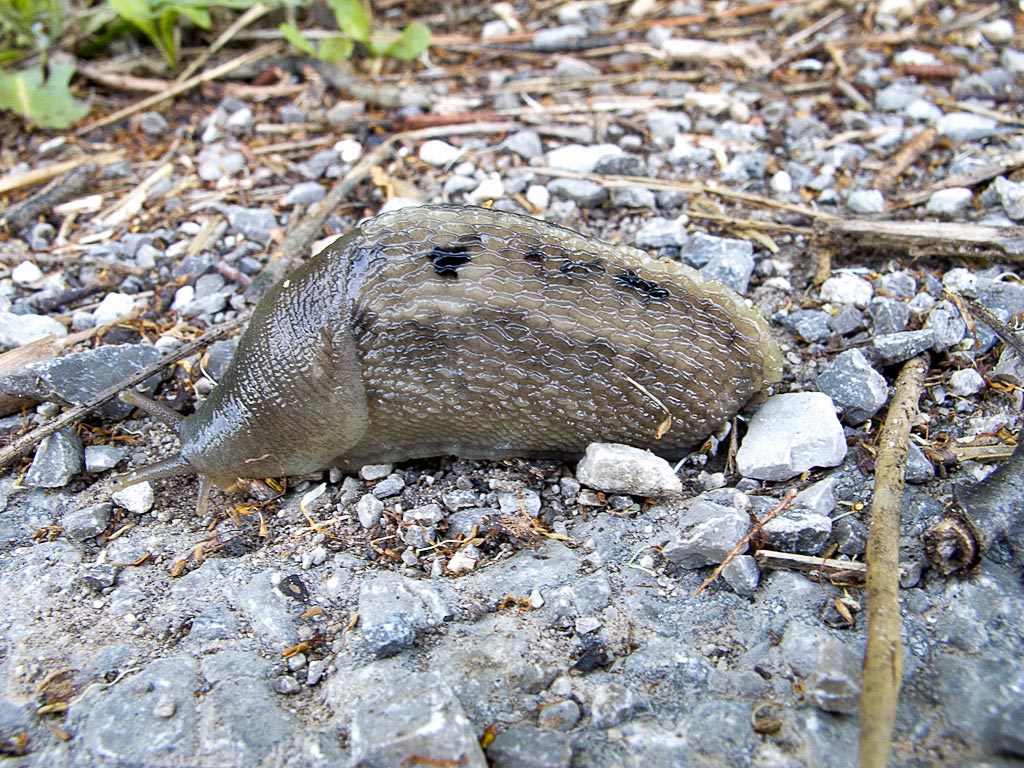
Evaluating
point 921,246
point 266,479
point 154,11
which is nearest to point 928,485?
point 921,246

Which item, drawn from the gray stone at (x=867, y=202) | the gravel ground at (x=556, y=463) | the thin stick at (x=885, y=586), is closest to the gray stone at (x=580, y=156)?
the gravel ground at (x=556, y=463)

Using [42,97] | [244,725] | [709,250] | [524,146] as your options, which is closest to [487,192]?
[524,146]

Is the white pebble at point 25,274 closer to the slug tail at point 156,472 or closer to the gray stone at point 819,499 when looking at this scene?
the slug tail at point 156,472

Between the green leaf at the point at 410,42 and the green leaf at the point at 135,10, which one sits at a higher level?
the green leaf at the point at 135,10

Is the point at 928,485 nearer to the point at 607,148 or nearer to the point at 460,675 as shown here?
the point at 460,675

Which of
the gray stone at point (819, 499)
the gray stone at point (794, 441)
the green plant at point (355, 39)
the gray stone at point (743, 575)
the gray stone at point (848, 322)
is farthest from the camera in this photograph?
the green plant at point (355, 39)

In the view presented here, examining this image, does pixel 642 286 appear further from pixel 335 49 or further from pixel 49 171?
pixel 49 171

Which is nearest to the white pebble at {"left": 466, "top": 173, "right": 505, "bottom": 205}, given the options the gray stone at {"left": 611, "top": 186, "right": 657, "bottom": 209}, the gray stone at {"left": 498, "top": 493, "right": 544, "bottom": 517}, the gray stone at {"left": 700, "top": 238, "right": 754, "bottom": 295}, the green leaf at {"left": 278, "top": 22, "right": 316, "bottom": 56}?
the gray stone at {"left": 611, "top": 186, "right": 657, "bottom": 209}
